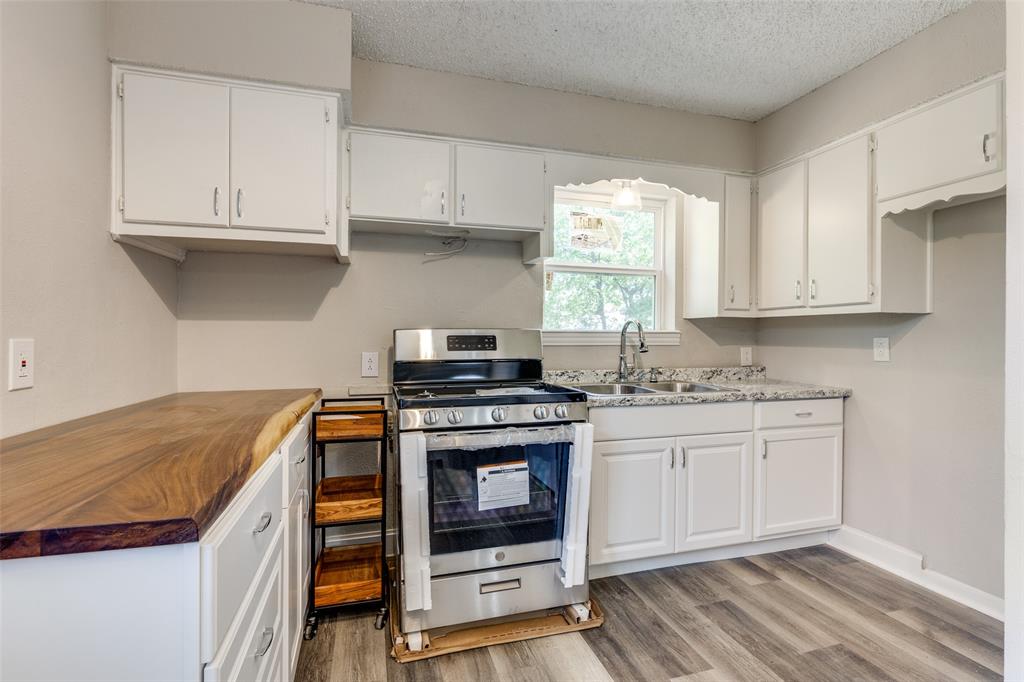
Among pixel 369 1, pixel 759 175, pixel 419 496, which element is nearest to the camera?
pixel 419 496

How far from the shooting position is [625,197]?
114 inches

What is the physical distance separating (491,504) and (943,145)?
2324 millimetres

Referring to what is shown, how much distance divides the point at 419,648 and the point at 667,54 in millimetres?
2767

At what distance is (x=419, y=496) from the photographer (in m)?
1.71

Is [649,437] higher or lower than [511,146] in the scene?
lower

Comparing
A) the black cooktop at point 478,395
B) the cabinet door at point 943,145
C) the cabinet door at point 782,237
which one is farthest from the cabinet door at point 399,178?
the cabinet door at point 943,145

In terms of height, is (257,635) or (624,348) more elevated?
(624,348)

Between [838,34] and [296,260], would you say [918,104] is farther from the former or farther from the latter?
[296,260]

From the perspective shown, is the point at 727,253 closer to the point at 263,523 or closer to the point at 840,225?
the point at 840,225

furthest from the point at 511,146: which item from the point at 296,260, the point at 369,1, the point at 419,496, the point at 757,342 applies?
the point at 757,342

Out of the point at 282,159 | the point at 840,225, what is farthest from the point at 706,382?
the point at 282,159

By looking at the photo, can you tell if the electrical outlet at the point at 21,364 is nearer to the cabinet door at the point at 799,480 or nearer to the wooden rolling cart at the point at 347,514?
the wooden rolling cart at the point at 347,514

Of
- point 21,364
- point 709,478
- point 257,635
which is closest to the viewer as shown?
point 257,635

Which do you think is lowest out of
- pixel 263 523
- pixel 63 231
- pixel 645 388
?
pixel 263 523
